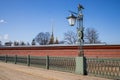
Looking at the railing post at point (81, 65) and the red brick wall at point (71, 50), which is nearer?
the railing post at point (81, 65)

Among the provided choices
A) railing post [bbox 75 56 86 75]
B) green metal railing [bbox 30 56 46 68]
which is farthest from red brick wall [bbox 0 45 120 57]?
railing post [bbox 75 56 86 75]

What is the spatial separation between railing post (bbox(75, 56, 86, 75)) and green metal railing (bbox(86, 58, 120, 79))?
11.2 inches

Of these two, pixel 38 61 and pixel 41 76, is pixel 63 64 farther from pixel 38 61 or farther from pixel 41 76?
pixel 38 61

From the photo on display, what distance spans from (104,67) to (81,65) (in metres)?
2.04

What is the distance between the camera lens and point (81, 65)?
13828 millimetres

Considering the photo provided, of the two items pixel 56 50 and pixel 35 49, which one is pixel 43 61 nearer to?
pixel 56 50

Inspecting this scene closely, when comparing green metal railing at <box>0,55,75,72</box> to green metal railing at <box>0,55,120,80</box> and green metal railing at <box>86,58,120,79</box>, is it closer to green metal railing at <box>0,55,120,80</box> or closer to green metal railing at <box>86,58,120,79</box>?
green metal railing at <box>0,55,120,80</box>

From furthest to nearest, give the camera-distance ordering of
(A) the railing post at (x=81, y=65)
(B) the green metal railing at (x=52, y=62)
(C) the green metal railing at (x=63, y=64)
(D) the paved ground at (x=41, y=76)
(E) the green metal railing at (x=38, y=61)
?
(E) the green metal railing at (x=38, y=61) → (B) the green metal railing at (x=52, y=62) → (C) the green metal railing at (x=63, y=64) → (A) the railing post at (x=81, y=65) → (D) the paved ground at (x=41, y=76)

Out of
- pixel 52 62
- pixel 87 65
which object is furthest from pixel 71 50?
pixel 87 65

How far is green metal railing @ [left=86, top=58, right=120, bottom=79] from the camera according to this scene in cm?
1159

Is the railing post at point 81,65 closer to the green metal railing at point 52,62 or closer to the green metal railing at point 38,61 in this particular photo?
the green metal railing at point 52,62

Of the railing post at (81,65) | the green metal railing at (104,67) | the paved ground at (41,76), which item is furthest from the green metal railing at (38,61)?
the green metal railing at (104,67)

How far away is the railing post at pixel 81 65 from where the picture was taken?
13.7 metres

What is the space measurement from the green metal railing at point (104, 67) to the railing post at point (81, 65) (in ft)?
0.94
